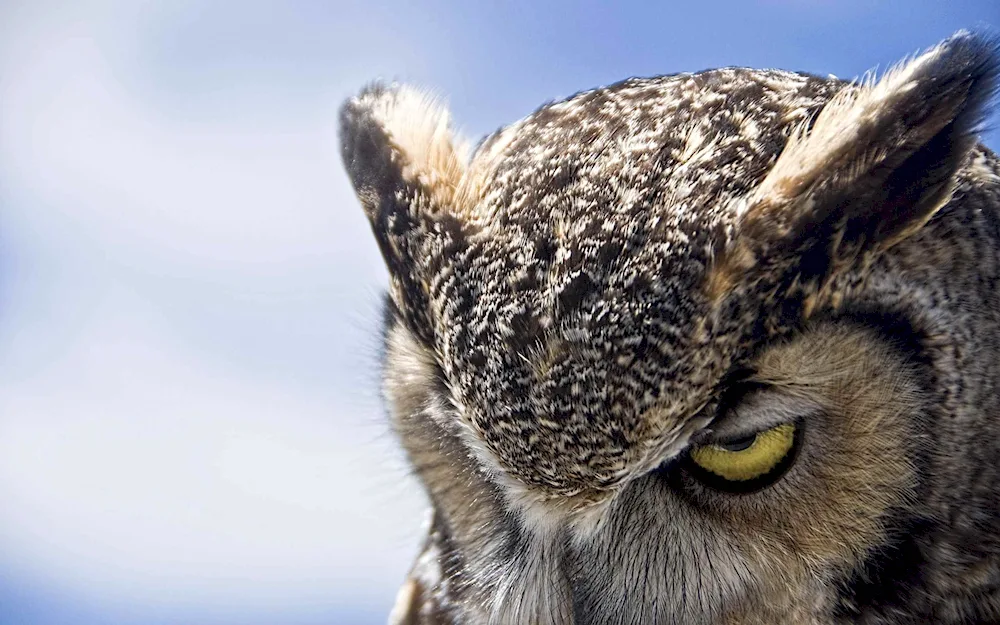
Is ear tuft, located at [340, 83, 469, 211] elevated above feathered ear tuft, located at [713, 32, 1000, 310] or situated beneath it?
elevated above

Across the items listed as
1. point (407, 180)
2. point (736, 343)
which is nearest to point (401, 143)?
point (407, 180)

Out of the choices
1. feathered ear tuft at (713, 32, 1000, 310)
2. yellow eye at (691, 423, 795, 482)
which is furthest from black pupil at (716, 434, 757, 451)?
feathered ear tuft at (713, 32, 1000, 310)

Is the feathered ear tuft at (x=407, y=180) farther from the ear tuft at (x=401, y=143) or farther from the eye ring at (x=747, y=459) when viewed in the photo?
the eye ring at (x=747, y=459)

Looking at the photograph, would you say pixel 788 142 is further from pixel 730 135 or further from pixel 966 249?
pixel 966 249

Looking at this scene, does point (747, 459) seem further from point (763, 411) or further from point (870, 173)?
point (870, 173)

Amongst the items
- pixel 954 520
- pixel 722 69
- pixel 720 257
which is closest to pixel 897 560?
pixel 954 520

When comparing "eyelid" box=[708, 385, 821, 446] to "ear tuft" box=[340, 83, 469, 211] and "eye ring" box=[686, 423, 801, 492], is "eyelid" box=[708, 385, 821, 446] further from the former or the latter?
"ear tuft" box=[340, 83, 469, 211]
